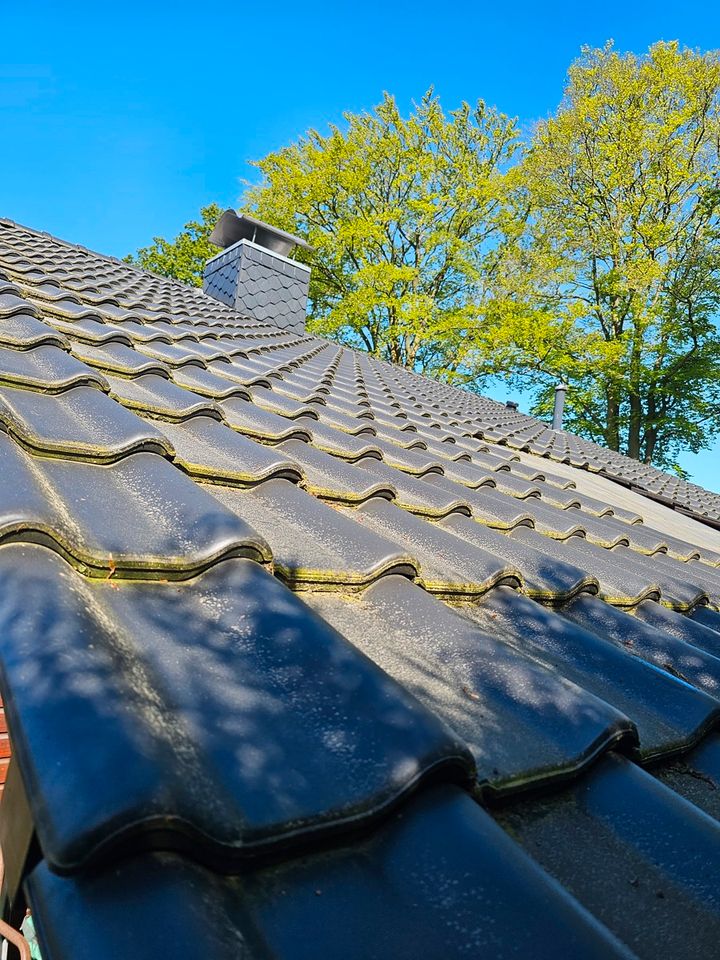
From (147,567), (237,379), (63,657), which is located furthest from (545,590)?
(237,379)

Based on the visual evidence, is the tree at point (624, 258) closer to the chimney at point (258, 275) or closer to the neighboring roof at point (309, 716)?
the chimney at point (258, 275)

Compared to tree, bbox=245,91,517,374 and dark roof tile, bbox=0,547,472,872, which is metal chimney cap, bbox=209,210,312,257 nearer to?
dark roof tile, bbox=0,547,472,872

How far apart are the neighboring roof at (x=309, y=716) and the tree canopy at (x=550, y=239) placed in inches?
815

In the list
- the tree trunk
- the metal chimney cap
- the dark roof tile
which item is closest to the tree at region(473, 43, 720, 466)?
the tree trunk

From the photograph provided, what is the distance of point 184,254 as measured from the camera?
27.9m

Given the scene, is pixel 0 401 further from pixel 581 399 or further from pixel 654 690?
pixel 581 399

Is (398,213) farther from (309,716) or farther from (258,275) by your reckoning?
(309,716)

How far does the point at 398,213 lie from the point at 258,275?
15183 mm

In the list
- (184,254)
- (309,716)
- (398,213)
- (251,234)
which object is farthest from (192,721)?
(184,254)

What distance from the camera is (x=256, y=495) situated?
181 cm

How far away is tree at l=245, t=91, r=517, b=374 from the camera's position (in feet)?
71.8

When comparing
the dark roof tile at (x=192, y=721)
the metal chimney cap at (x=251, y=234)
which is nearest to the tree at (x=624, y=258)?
the metal chimney cap at (x=251, y=234)

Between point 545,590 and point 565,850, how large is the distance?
42.5 inches

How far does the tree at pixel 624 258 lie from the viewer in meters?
19.5
